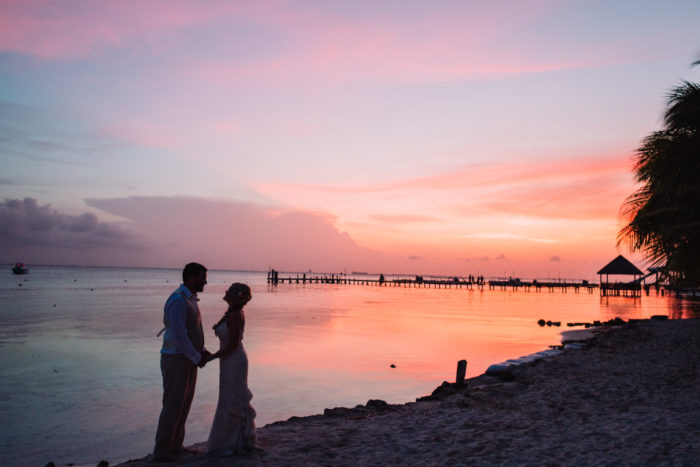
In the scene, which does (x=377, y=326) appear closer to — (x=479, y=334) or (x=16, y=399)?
(x=479, y=334)

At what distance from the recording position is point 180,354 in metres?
5.54

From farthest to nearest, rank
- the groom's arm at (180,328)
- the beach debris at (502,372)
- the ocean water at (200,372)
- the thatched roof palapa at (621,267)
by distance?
the thatched roof palapa at (621,267) < the beach debris at (502,372) < the ocean water at (200,372) < the groom's arm at (180,328)

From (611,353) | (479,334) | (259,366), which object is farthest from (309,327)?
(611,353)

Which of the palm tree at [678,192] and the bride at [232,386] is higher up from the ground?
the palm tree at [678,192]

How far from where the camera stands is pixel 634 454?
5.80 meters

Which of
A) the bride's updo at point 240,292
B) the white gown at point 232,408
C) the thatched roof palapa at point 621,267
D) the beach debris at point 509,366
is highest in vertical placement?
the thatched roof palapa at point 621,267

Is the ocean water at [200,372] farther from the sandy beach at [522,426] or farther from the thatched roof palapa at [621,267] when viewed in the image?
the thatched roof palapa at [621,267]

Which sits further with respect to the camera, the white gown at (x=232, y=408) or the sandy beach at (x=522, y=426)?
the sandy beach at (x=522, y=426)

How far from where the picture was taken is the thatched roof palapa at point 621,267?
183ft

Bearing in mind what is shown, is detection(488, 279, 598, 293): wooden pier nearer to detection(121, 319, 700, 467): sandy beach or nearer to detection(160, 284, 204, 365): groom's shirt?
detection(121, 319, 700, 467): sandy beach

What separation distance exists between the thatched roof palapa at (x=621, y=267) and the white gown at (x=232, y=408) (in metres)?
59.0

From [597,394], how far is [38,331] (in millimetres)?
25275

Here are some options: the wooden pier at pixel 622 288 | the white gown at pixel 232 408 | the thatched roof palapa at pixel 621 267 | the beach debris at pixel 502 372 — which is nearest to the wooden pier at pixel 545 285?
the wooden pier at pixel 622 288

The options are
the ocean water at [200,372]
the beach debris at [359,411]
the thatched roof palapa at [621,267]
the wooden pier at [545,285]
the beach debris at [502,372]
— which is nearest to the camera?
the beach debris at [359,411]
